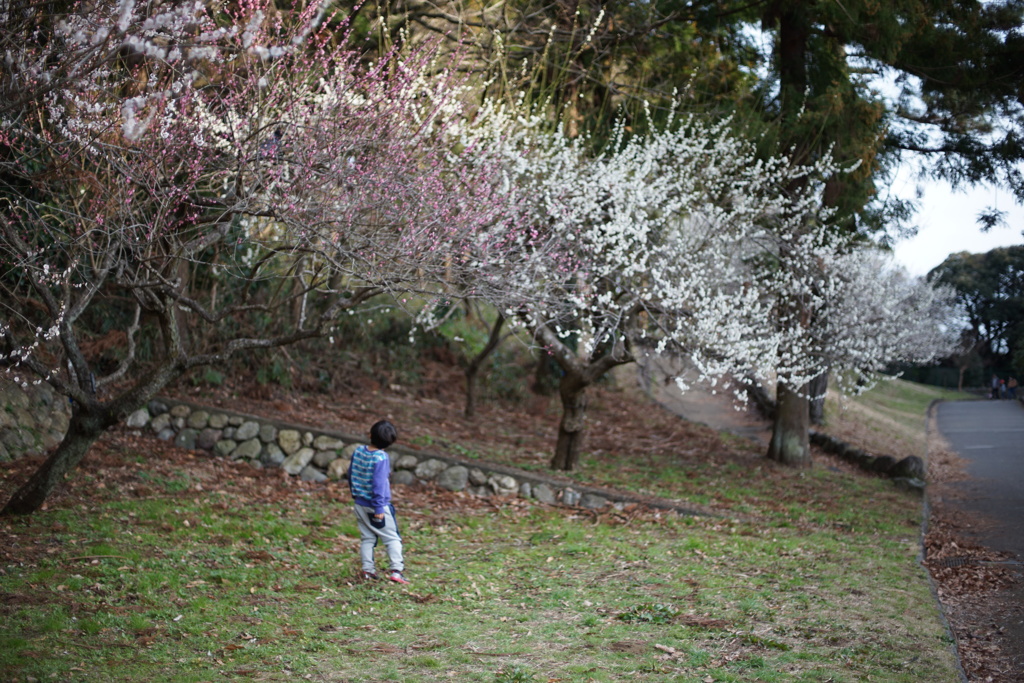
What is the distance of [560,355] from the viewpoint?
938 centimetres

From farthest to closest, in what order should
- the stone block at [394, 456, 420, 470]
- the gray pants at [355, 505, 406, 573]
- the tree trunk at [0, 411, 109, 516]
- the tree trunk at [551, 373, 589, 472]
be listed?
the tree trunk at [551, 373, 589, 472] → the stone block at [394, 456, 420, 470] → the tree trunk at [0, 411, 109, 516] → the gray pants at [355, 505, 406, 573]

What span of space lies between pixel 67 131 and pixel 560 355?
5550mm

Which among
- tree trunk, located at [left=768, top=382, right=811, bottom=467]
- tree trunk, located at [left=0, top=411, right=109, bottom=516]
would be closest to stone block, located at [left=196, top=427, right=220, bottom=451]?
tree trunk, located at [left=0, top=411, right=109, bottom=516]

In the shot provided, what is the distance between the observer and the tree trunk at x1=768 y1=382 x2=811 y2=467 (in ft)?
42.3

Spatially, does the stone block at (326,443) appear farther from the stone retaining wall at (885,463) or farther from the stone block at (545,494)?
the stone retaining wall at (885,463)

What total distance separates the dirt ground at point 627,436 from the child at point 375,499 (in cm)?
260

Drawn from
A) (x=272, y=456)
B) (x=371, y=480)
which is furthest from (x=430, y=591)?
(x=272, y=456)

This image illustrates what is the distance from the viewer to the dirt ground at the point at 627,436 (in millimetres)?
6036

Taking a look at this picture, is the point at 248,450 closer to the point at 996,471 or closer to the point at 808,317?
the point at 808,317

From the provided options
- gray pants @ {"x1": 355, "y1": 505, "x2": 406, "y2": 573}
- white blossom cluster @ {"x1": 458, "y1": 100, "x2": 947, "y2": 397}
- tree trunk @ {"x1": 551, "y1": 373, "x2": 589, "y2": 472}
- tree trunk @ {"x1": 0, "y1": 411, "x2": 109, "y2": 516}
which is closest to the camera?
gray pants @ {"x1": 355, "y1": 505, "x2": 406, "y2": 573}

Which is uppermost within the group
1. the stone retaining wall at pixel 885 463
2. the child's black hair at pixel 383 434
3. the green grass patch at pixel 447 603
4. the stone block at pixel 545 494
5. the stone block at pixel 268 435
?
the stone retaining wall at pixel 885 463

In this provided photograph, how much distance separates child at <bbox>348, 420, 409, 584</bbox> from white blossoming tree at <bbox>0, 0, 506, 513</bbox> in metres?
1.12

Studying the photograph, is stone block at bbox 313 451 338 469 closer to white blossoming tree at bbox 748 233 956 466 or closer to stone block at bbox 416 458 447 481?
stone block at bbox 416 458 447 481

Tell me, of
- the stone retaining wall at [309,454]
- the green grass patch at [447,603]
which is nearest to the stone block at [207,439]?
the stone retaining wall at [309,454]
